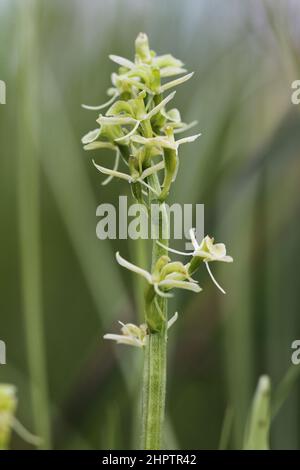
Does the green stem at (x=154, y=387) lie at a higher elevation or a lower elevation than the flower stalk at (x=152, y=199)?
lower

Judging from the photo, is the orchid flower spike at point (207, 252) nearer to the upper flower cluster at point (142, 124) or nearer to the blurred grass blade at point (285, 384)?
the upper flower cluster at point (142, 124)

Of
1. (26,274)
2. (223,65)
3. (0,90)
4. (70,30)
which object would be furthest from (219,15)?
(26,274)

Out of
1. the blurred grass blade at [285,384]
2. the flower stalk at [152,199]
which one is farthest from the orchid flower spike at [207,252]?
the blurred grass blade at [285,384]

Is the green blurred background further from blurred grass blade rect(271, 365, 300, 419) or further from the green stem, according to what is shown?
the green stem

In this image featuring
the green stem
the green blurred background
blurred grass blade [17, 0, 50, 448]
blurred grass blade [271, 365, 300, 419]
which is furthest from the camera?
the green blurred background

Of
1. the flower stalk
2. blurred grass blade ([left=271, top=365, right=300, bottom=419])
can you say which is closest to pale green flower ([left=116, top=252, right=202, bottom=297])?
the flower stalk

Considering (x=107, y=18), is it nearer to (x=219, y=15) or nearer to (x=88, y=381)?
(x=219, y=15)

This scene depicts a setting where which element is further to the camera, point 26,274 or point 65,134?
point 65,134

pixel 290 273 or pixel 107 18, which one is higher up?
pixel 107 18
